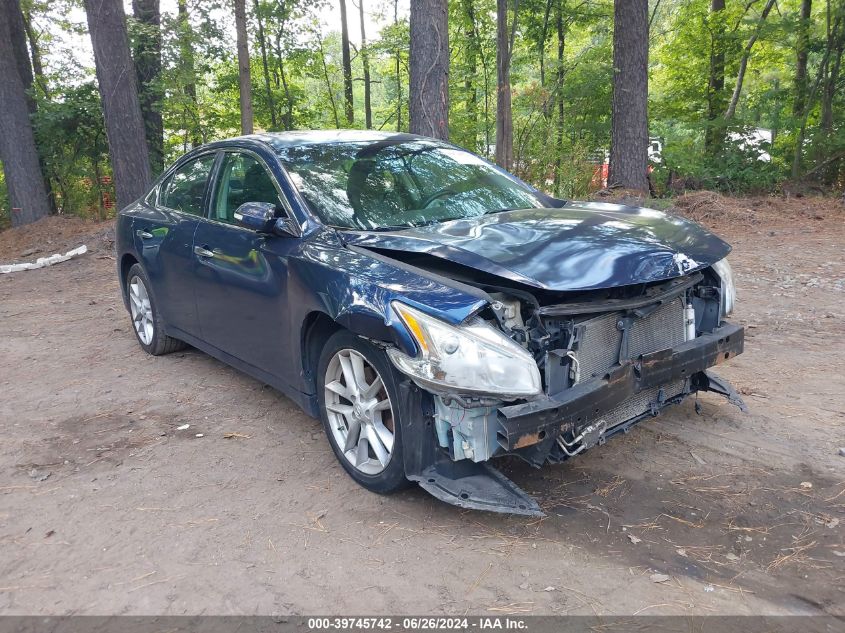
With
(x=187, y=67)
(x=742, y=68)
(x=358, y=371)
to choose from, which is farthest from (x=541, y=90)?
(x=358, y=371)

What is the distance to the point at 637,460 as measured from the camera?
3.62 metres

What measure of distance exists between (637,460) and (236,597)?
2162 mm

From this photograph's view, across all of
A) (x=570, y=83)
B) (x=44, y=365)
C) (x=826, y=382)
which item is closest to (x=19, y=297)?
(x=44, y=365)

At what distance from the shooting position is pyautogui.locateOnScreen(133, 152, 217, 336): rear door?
4.71 metres

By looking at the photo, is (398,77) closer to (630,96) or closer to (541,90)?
(541,90)

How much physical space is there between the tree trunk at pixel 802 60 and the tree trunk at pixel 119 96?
13.0 metres

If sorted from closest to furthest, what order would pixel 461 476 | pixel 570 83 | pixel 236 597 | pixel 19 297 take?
1. pixel 236 597
2. pixel 461 476
3. pixel 19 297
4. pixel 570 83

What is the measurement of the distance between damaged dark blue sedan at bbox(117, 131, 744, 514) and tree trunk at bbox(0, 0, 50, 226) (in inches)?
452

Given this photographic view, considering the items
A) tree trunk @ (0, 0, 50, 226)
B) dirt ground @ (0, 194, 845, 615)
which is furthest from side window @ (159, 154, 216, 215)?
tree trunk @ (0, 0, 50, 226)

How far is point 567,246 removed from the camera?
320cm

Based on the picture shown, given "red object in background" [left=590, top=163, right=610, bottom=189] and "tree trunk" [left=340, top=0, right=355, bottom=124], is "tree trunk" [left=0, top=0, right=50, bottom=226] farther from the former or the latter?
"red object in background" [left=590, top=163, right=610, bottom=189]

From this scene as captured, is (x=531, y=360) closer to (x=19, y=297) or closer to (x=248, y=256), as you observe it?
(x=248, y=256)

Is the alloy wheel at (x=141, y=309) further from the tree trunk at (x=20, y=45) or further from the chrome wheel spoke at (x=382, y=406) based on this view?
the tree trunk at (x=20, y=45)

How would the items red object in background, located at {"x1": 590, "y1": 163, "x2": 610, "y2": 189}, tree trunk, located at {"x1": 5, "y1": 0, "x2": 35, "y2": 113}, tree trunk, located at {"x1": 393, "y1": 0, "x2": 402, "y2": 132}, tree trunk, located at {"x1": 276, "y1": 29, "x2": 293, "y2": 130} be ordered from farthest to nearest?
tree trunk, located at {"x1": 393, "y1": 0, "x2": 402, "y2": 132} < tree trunk, located at {"x1": 276, "y1": 29, "x2": 293, "y2": 130} < tree trunk, located at {"x1": 5, "y1": 0, "x2": 35, "y2": 113} < red object in background, located at {"x1": 590, "y1": 163, "x2": 610, "y2": 189}
